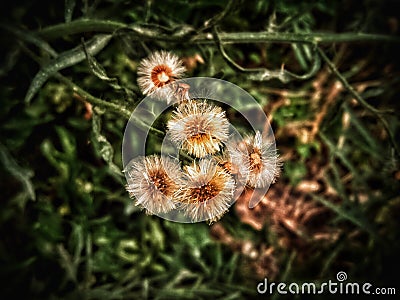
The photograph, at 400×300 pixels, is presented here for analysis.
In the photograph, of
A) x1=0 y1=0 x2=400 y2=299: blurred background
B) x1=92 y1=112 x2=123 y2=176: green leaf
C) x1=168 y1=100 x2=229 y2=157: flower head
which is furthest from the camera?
x1=0 y1=0 x2=400 y2=299: blurred background

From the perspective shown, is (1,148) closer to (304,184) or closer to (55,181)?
(55,181)

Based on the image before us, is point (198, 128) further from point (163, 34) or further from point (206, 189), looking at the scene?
point (163, 34)

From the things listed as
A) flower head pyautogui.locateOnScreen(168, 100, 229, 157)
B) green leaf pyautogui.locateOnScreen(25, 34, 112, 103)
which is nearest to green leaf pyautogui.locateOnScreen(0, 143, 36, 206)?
green leaf pyautogui.locateOnScreen(25, 34, 112, 103)

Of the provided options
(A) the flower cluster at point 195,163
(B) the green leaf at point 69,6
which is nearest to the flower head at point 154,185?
(A) the flower cluster at point 195,163

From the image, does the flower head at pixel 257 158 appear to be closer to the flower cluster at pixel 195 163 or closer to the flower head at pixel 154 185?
the flower cluster at pixel 195 163

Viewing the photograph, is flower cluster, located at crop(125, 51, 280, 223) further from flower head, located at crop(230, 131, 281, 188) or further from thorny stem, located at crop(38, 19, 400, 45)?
thorny stem, located at crop(38, 19, 400, 45)

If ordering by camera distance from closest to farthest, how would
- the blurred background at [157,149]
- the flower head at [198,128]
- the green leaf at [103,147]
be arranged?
the flower head at [198,128] < the green leaf at [103,147] < the blurred background at [157,149]
